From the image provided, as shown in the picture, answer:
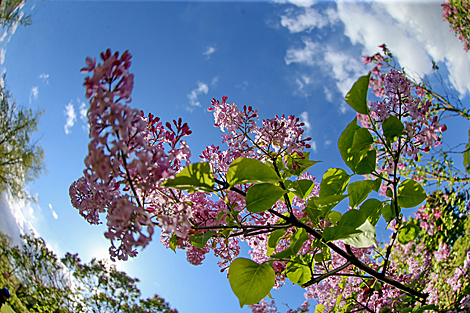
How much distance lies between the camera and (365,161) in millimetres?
434

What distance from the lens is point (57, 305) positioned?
3607mm

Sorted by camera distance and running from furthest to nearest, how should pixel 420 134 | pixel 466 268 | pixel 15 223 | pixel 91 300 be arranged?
pixel 15 223, pixel 91 300, pixel 466 268, pixel 420 134

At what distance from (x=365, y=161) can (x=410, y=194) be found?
104 millimetres

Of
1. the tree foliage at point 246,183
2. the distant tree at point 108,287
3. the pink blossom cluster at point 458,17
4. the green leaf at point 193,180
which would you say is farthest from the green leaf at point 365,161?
the distant tree at point 108,287

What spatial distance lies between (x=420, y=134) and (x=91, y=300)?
15.9 feet

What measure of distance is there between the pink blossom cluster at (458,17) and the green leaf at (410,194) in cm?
205

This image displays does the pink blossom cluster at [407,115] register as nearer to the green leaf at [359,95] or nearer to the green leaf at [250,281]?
the green leaf at [359,95]

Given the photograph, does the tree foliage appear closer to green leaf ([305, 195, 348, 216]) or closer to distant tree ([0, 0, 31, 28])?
green leaf ([305, 195, 348, 216])

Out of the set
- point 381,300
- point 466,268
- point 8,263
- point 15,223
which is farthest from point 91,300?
point 466,268

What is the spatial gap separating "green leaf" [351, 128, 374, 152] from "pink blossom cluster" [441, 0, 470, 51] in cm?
214

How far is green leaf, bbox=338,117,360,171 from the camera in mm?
392

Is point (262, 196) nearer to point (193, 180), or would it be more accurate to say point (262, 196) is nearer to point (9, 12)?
point (193, 180)

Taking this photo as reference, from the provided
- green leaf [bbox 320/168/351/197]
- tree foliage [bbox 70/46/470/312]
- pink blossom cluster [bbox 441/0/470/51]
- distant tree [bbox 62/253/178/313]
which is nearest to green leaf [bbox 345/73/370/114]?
tree foliage [bbox 70/46/470/312]

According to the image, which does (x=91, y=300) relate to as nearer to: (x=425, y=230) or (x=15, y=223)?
(x=15, y=223)
